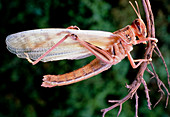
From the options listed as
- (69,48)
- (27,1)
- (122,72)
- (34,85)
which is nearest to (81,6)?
(27,1)

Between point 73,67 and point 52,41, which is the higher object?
point 52,41

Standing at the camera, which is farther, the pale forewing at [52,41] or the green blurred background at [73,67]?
the green blurred background at [73,67]

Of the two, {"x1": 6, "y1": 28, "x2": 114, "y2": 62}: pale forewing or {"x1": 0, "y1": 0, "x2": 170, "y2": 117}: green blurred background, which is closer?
{"x1": 6, "y1": 28, "x2": 114, "y2": 62}: pale forewing

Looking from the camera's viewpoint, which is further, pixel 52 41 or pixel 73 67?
pixel 73 67
